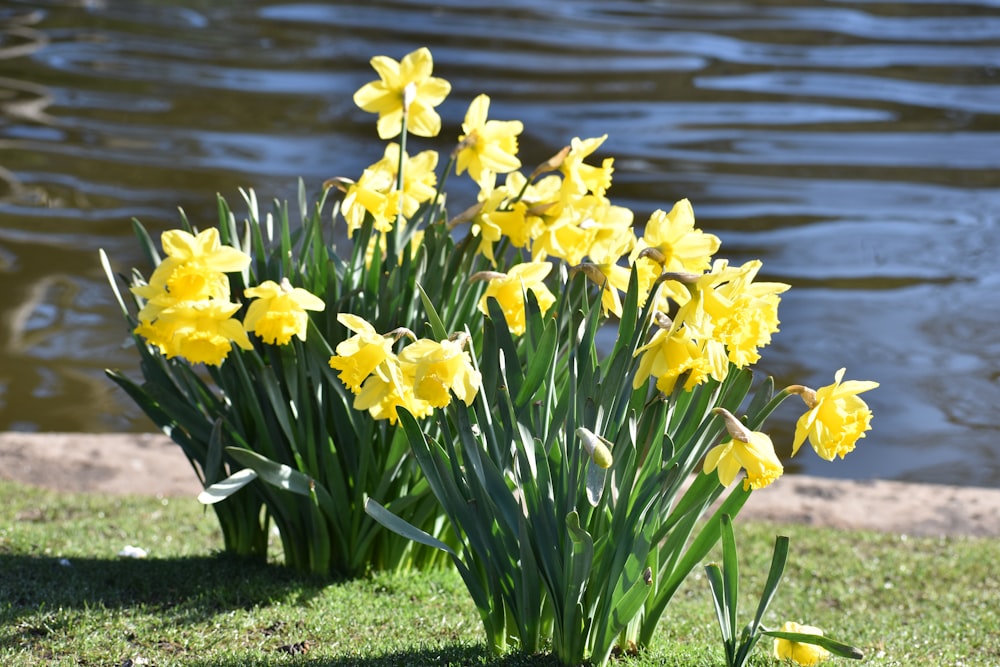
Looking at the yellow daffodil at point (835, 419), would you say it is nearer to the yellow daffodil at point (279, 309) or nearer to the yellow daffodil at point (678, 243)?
the yellow daffodil at point (678, 243)

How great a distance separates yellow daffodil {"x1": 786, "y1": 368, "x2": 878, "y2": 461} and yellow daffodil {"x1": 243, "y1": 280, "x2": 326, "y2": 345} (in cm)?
92

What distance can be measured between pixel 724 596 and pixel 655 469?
269mm

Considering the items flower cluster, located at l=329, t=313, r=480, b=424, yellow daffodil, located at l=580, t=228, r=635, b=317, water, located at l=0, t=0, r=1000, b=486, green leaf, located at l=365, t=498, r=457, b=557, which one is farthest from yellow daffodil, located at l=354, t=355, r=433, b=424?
water, located at l=0, t=0, r=1000, b=486

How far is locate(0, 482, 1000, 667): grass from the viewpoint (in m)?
2.35

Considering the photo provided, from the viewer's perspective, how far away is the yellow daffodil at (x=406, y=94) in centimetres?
269

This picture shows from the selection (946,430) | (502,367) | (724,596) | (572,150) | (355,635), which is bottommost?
(946,430)

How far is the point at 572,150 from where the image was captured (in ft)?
8.01

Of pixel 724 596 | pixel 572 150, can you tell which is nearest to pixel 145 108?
pixel 572 150

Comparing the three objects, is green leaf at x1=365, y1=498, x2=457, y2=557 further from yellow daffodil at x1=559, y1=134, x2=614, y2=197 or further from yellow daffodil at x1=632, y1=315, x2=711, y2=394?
yellow daffodil at x1=559, y1=134, x2=614, y2=197

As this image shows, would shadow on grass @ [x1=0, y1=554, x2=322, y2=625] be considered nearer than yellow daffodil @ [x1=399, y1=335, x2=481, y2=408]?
No

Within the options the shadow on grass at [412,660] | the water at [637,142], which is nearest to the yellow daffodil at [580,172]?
the shadow on grass at [412,660]

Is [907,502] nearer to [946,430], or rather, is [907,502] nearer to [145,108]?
[946,430]

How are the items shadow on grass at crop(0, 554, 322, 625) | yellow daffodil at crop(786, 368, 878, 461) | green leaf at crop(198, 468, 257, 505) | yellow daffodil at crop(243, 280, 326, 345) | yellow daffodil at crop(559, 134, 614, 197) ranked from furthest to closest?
1. shadow on grass at crop(0, 554, 322, 625)
2. yellow daffodil at crop(559, 134, 614, 197)
3. green leaf at crop(198, 468, 257, 505)
4. yellow daffodil at crop(243, 280, 326, 345)
5. yellow daffodil at crop(786, 368, 878, 461)

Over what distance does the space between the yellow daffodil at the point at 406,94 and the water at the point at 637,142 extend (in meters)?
2.65
